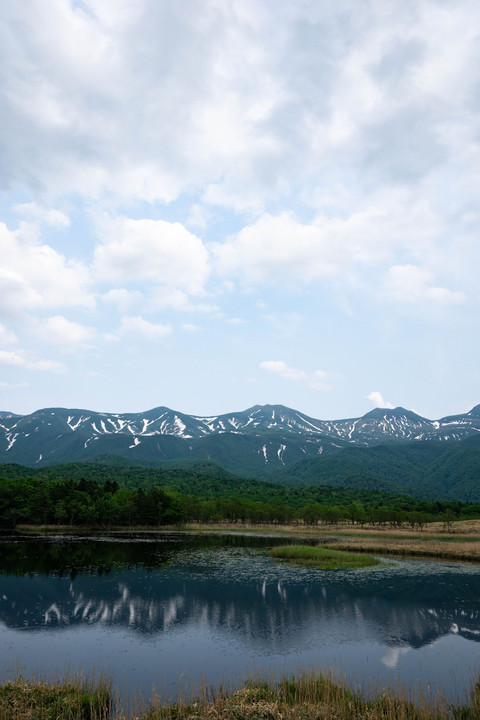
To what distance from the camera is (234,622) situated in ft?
121

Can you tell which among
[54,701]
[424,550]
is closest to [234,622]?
[54,701]

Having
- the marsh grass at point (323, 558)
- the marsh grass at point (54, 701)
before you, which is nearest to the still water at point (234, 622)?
the marsh grass at point (54, 701)

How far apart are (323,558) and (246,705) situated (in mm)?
58740

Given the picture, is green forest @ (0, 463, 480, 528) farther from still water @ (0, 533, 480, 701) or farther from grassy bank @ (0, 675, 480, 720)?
grassy bank @ (0, 675, 480, 720)

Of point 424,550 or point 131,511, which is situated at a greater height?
point 424,550

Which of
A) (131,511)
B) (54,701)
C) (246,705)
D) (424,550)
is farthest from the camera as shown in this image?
(131,511)

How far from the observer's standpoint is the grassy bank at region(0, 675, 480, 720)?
17.8 meters

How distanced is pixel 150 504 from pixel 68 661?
418ft

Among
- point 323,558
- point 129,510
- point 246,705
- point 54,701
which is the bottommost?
point 129,510

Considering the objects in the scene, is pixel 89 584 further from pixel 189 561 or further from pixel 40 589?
pixel 189 561

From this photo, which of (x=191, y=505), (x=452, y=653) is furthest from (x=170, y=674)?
(x=191, y=505)

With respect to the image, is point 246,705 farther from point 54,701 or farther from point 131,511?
point 131,511

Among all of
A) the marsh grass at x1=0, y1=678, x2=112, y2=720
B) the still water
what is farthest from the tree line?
the marsh grass at x1=0, y1=678, x2=112, y2=720

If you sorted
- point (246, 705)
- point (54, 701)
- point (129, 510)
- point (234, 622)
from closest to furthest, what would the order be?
point (246, 705), point (54, 701), point (234, 622), point (129, 510)
